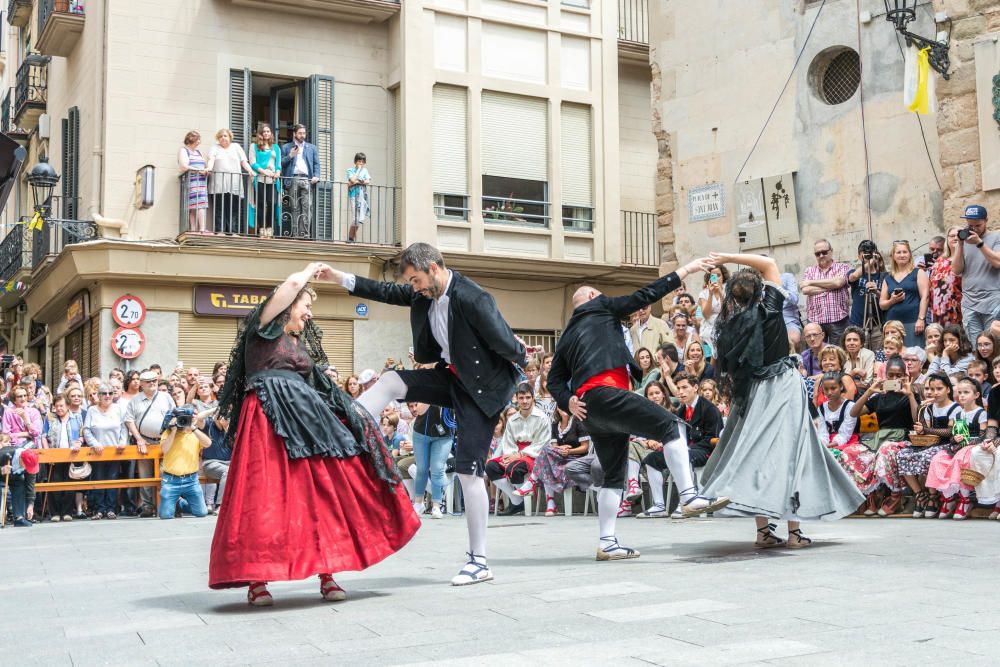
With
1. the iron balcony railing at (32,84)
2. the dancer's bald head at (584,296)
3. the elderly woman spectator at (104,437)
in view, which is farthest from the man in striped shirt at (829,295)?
the iron balcony railing at (32,84)

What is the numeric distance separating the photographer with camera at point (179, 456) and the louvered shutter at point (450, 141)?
10.7m

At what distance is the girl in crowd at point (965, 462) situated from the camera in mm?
11102

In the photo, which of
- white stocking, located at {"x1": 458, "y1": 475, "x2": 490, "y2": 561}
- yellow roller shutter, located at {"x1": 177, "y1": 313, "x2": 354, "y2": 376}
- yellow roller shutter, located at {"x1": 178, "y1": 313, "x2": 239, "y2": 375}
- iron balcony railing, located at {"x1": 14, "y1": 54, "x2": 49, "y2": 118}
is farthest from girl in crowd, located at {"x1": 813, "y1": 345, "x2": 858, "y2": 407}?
iron balcony railing, located at {"x1": 14, "y1": 54, "x2": 49, "y2": 118}

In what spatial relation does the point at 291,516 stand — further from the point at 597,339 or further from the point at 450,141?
the point at 450,141

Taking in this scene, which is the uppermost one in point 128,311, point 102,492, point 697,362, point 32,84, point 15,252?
point 32,84

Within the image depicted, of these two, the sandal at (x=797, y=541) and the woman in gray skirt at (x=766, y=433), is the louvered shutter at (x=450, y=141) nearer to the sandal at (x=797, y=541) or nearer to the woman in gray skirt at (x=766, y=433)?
the woman in gray skirt at (x=766, y=433)

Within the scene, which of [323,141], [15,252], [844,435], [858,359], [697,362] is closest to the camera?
[844,435]

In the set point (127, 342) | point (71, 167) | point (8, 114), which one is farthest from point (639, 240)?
point (8, 114)

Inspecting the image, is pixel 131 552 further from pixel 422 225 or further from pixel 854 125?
pixel 422 225

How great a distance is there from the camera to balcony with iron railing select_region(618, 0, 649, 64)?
90.6ft

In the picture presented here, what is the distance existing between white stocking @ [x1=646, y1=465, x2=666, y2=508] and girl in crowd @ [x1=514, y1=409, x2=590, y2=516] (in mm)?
1114

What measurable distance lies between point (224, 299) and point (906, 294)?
42.5 feet

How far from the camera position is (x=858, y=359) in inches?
547

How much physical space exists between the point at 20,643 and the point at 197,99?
63.0 feet
